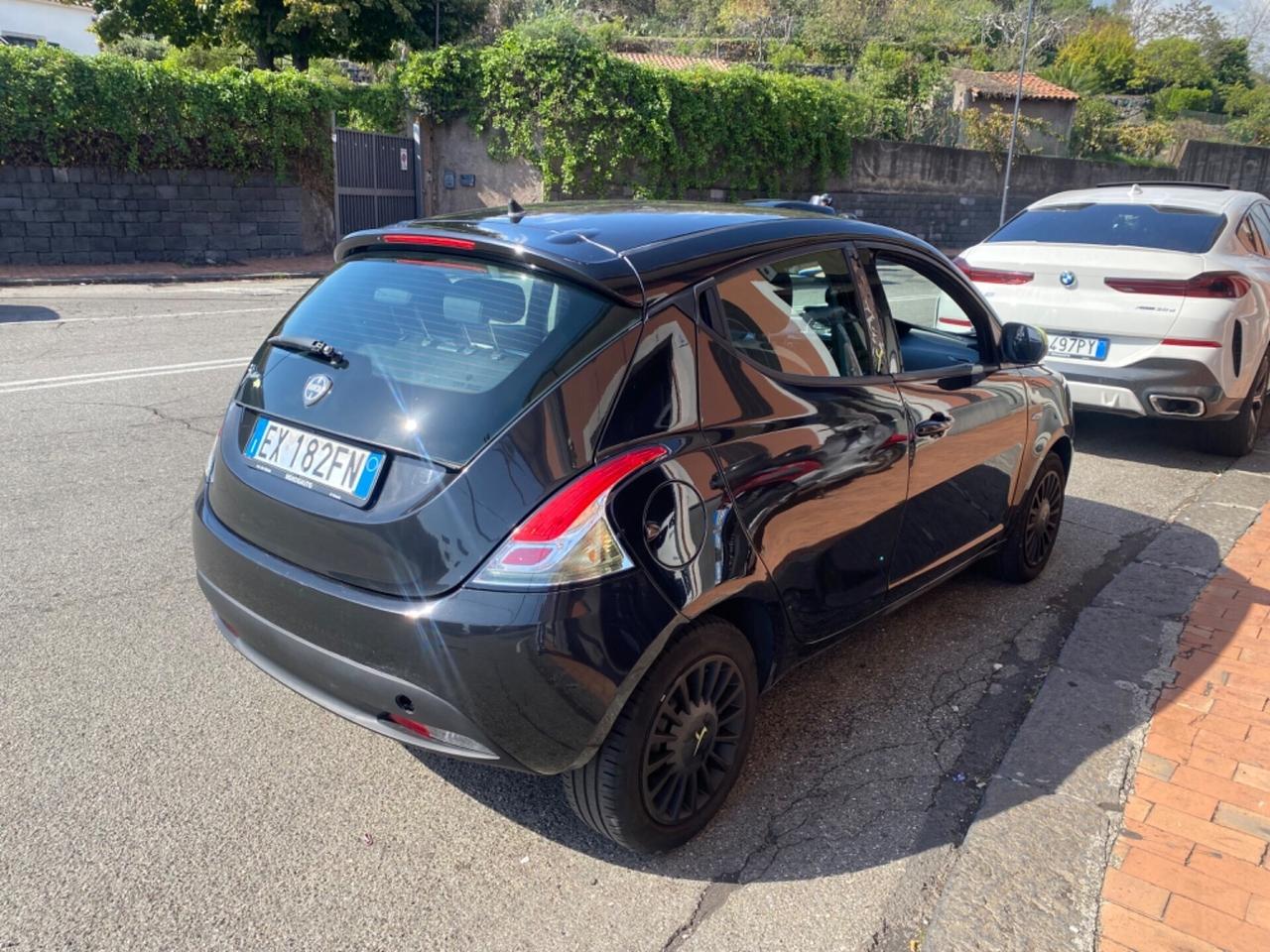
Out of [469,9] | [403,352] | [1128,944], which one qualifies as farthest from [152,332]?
[469,9]

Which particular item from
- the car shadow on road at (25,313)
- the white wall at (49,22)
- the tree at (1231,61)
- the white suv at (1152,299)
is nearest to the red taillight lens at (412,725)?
the white suv at (1152,299)

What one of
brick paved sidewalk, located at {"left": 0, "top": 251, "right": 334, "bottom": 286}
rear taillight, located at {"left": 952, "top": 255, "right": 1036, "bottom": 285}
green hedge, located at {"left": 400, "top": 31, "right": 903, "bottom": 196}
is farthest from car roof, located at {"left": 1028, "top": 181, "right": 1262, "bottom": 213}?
green hedge, located at {"left": 400, "top": 31, "right": 903, "bottom": 196}

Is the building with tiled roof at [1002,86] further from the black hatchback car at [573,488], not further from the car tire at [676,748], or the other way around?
the car tire at [676,748]

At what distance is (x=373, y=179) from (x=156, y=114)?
460cm

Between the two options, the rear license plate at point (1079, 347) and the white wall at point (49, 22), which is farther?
the white wall at point (49, 22)

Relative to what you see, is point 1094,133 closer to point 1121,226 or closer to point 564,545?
point 1121,226

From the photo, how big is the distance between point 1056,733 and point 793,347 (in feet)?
5.25

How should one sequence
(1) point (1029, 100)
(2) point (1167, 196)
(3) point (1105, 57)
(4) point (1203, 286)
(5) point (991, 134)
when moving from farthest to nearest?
(3) point (1105, 57) < (1) point (1029, 100) < (5) point (991, 134) < (2) point (1167, 196) < (4) point (1203, 286)

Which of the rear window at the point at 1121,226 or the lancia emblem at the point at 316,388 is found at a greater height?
the rear window at the point at 1121,226

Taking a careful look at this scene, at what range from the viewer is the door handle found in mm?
3549

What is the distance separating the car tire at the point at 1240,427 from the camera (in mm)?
6977

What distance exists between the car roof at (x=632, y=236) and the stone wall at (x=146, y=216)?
15.3 m

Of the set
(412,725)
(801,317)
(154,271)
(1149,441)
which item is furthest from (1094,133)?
(412,725)

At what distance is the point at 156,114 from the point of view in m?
16.4
